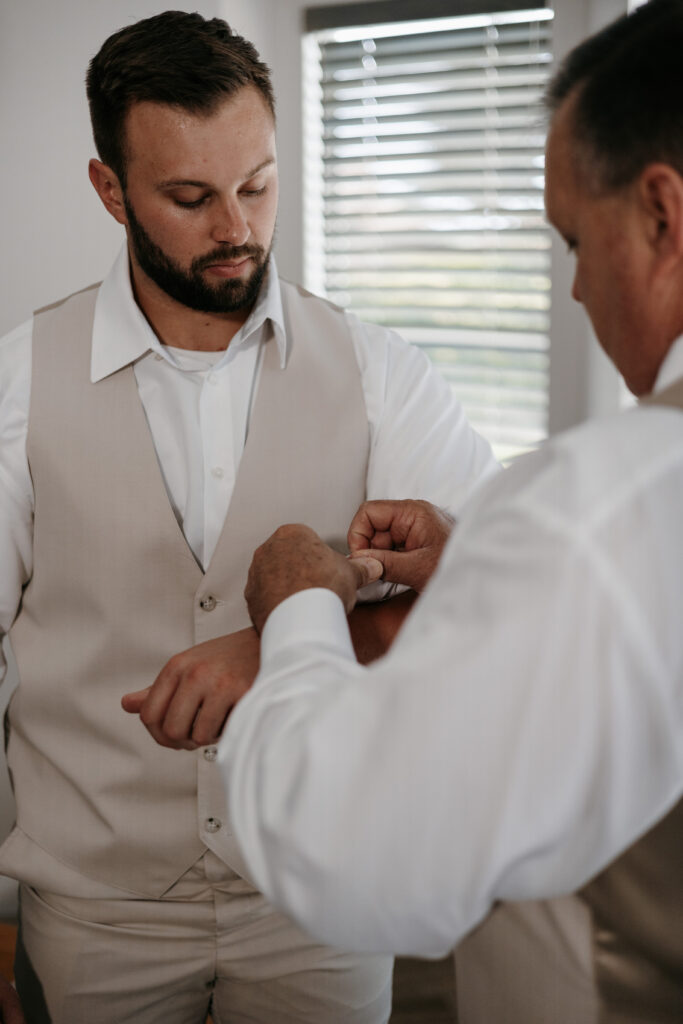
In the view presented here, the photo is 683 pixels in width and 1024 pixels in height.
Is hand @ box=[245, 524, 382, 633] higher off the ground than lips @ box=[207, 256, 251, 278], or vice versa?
lips @ box=[207, 256, 251, 278]

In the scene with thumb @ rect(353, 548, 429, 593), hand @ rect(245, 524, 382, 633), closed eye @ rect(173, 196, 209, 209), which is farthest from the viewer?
closed eye @ rect(173, 196, 209, 209)

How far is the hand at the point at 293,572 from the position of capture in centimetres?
85

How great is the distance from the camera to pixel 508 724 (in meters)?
→ 0.57

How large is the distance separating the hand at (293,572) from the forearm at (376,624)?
150mm

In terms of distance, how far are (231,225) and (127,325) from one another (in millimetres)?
215

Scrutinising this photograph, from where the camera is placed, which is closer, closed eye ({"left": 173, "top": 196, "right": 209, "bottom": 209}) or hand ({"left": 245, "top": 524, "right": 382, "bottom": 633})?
hand ({"left": 245, "top": 524, "right": 382, "bottom": 633})

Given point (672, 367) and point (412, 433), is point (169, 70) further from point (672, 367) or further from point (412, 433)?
point (672, 367)

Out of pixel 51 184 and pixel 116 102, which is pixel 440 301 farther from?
pixel 116 102

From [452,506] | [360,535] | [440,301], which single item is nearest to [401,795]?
[360,535]

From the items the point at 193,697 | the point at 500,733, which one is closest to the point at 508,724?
the point at 500,733

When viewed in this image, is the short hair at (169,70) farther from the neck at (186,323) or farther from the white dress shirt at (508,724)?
the white dress shirt at (508,724)

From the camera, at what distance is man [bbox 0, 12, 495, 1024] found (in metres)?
1.35

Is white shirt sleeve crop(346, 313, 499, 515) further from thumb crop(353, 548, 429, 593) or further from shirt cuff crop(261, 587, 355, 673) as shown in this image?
shirt cuff crop(261, 587, 355, 673)

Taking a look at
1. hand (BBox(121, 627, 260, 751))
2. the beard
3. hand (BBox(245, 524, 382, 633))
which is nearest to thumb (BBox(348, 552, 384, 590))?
hand (BBox(245, 524, 382, 633))
